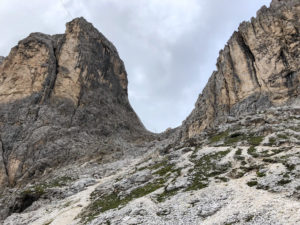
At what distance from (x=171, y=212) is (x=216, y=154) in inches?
660

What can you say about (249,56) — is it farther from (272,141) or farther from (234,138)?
(272,141)

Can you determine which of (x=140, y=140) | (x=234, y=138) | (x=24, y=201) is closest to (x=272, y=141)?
(x=234, y=138)

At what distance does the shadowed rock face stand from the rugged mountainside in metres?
0.37

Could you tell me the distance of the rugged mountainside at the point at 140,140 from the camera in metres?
29.0

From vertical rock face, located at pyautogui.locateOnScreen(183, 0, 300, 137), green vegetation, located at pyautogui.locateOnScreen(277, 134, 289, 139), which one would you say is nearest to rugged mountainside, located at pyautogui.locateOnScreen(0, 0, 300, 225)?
vertical rock face, located at pyautogui.locateOnScreen(183, 0, 300, 137)

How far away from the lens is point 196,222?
81.1ft

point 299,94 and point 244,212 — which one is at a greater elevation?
point 299,94

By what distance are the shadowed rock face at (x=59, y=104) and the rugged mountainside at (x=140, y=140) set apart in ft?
1.22

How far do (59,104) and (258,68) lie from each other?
61774 millimetres

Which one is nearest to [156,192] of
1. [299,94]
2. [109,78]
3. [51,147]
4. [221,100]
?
[299,94]

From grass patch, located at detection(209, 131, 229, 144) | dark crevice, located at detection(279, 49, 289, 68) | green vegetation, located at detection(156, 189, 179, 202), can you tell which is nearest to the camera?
green vegetation, located at detection(156, 189, 179, 202)

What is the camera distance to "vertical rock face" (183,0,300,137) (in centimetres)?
6575

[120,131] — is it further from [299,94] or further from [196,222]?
[196,222]

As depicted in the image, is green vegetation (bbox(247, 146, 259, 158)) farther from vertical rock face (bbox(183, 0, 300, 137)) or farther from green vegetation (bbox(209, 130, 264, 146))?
vertical rock face (bbox(183, 0, 300, 137))
